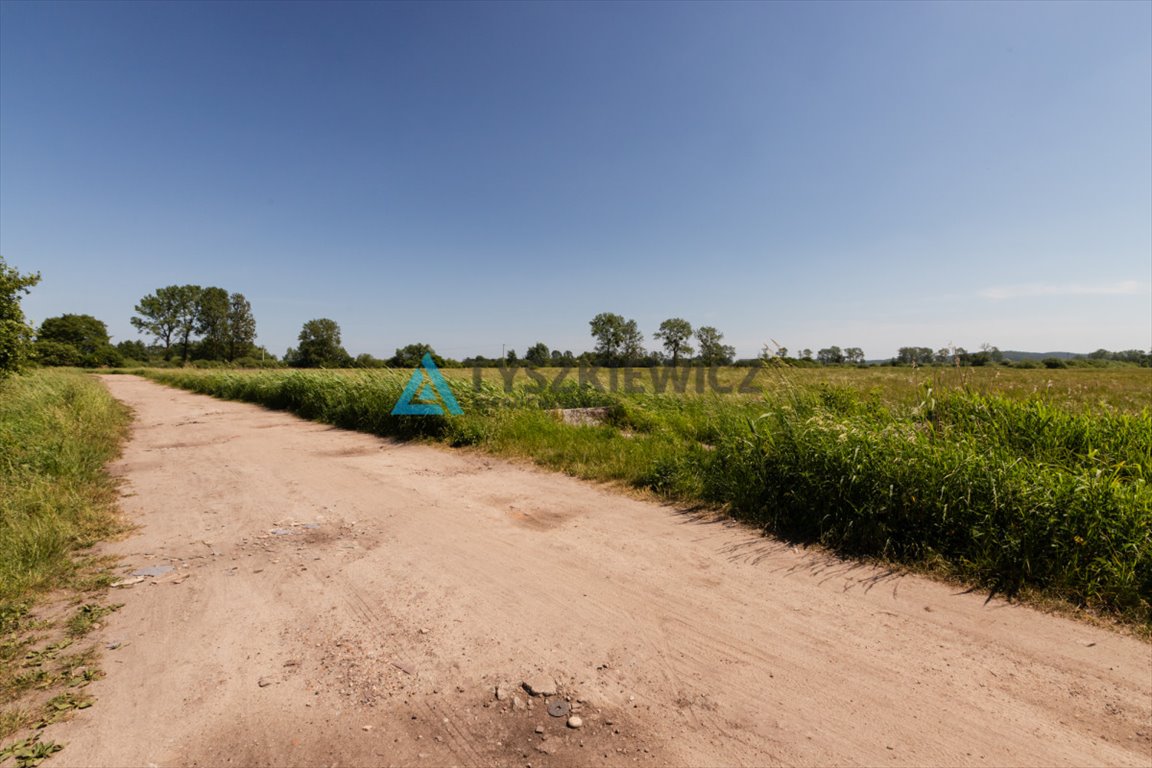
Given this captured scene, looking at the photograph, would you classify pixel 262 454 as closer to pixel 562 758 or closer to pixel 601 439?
pixel 601 439

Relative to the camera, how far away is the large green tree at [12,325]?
9.34 metres

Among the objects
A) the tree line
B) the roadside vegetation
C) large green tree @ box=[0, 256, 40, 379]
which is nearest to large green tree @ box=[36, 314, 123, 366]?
the tree line

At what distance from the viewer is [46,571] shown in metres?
3.19

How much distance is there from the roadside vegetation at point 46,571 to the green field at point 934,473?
4619 millimetres

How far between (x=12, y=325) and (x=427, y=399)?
29.0 ft

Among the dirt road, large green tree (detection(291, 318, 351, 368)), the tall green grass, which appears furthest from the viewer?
large green tree (detection(291, 318, 351, 368))

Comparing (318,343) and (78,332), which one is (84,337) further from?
(318,343)

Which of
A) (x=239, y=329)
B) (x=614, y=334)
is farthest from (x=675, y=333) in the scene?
(x=239, y=329)

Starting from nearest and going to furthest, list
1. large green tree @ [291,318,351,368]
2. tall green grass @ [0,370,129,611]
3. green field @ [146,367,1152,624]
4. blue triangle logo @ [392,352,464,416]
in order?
green field @ [146,367,1152,624], tall green grass @ [0,370,129,611], blue triangle logo @ [392,352,464,416], large green tree @ [291,318,351,368]

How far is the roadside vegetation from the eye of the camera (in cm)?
209

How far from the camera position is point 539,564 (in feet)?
11.7

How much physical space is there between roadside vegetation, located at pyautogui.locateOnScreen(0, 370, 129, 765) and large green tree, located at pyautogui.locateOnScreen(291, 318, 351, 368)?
179ft

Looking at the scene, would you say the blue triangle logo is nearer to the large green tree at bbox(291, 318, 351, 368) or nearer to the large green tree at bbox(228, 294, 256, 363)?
the large green tree at bbox(291, 318, 351, 368)

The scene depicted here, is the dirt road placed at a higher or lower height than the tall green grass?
lower
